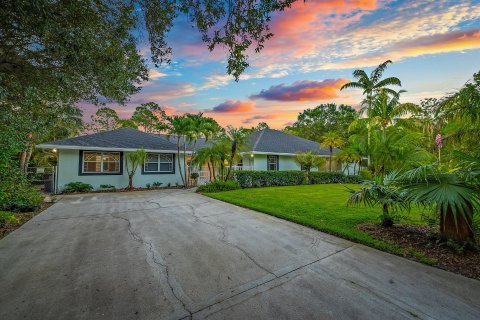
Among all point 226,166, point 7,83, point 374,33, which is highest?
point 374,33

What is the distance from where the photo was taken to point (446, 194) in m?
3.22

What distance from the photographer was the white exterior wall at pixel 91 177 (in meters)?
12.2

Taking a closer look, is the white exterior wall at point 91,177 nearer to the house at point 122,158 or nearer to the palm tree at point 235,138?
the house at point 122,158

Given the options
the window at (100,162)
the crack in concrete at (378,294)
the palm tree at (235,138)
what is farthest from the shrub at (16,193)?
the palm tree at (235,138)

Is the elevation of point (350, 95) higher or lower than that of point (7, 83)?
higher

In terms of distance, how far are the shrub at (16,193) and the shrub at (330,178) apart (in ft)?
56.2

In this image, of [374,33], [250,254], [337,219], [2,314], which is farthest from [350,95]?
[2,314]

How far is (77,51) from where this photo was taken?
448 centimetres

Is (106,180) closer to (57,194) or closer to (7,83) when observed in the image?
(57,194)

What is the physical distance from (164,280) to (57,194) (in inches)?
499

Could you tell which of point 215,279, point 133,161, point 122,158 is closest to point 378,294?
point 215,279

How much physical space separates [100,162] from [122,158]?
49.8 inches

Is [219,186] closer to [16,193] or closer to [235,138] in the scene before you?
[235,138]

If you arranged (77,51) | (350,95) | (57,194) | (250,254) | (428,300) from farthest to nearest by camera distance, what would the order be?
(350,95)
(57,194)
(77,51)
(250,254)
(428,300)
